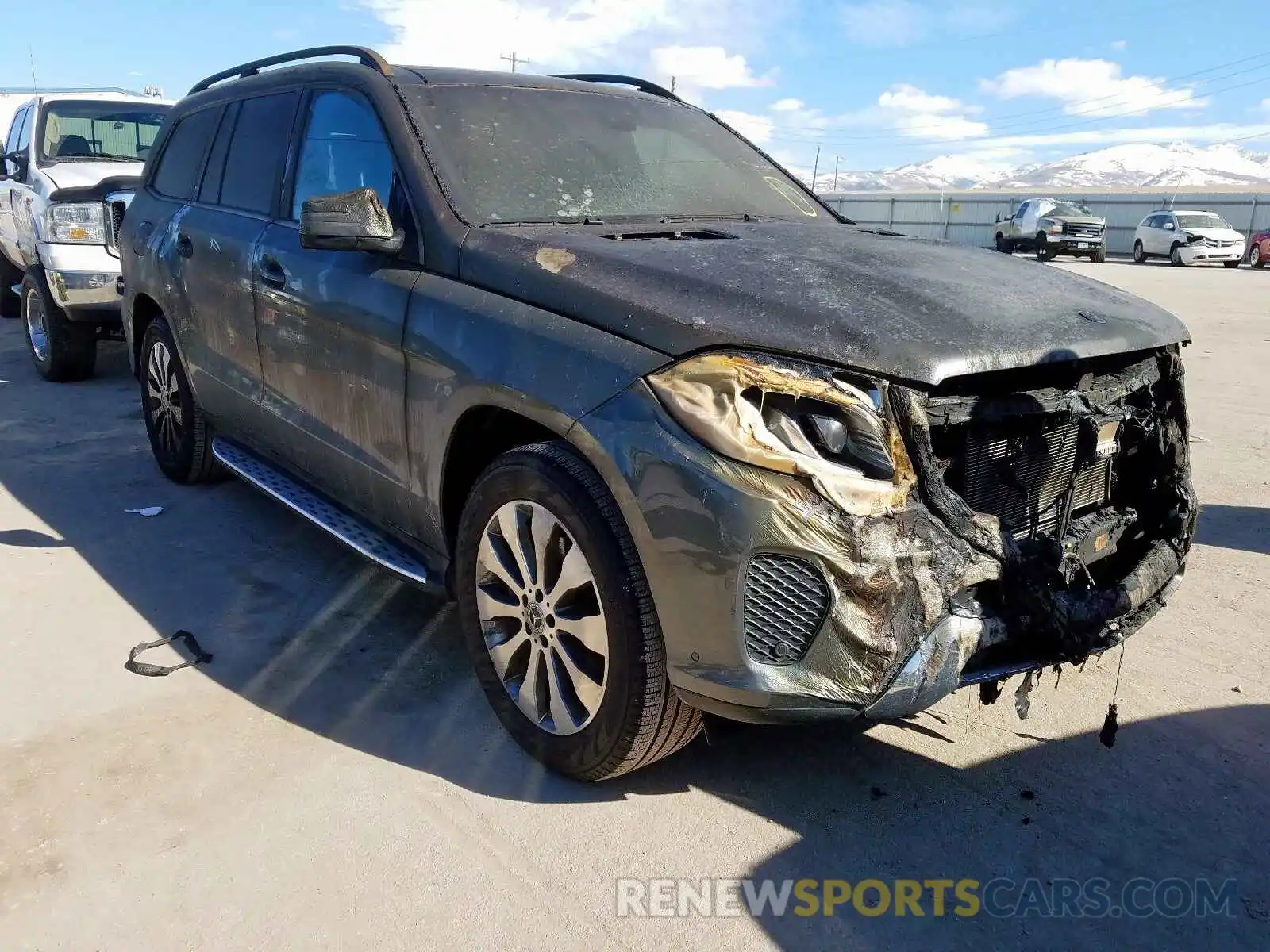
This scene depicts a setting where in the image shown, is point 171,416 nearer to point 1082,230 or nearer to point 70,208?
point 70,208

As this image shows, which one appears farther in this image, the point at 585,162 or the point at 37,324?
the point at 37,324

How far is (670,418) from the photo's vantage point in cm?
232

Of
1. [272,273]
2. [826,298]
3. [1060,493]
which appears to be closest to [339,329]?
[272,273]

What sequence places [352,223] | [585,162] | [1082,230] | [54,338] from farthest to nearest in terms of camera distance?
[1082,230] < [54,338] < [585,162] < [352,223]

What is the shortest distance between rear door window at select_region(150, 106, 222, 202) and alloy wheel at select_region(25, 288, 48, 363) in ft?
10.8

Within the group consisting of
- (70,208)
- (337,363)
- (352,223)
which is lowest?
(337,363)

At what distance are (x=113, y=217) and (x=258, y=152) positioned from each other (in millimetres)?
3433

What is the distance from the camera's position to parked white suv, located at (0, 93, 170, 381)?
7.36 meters

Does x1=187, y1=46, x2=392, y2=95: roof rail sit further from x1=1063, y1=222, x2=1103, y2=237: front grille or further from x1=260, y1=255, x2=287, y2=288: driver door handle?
x1=1063, y1=222, x2=1103, y2=237: front grille

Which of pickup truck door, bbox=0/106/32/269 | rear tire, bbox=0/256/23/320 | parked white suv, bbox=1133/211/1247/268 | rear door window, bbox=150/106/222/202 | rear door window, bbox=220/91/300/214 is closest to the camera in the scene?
rear door window, bbox=220/91/300/214

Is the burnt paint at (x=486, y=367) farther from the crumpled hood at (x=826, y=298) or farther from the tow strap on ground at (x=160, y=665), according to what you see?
the tow strap on ground at (x=160, y=665)

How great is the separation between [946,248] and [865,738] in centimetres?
156

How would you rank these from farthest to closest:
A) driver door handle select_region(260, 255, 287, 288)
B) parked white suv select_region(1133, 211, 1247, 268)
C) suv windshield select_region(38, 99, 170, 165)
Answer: parked white suv select_region(1133, 211, 1247, 268) → suv windshield select_region(38, 99, 170, 165) → driver door handle select_region(260, 255, 287, 288)

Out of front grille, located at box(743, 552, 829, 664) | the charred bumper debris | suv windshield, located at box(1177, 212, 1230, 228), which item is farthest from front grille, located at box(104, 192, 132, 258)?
suv windshield, located at box(1177, 212, 1230, 228)
